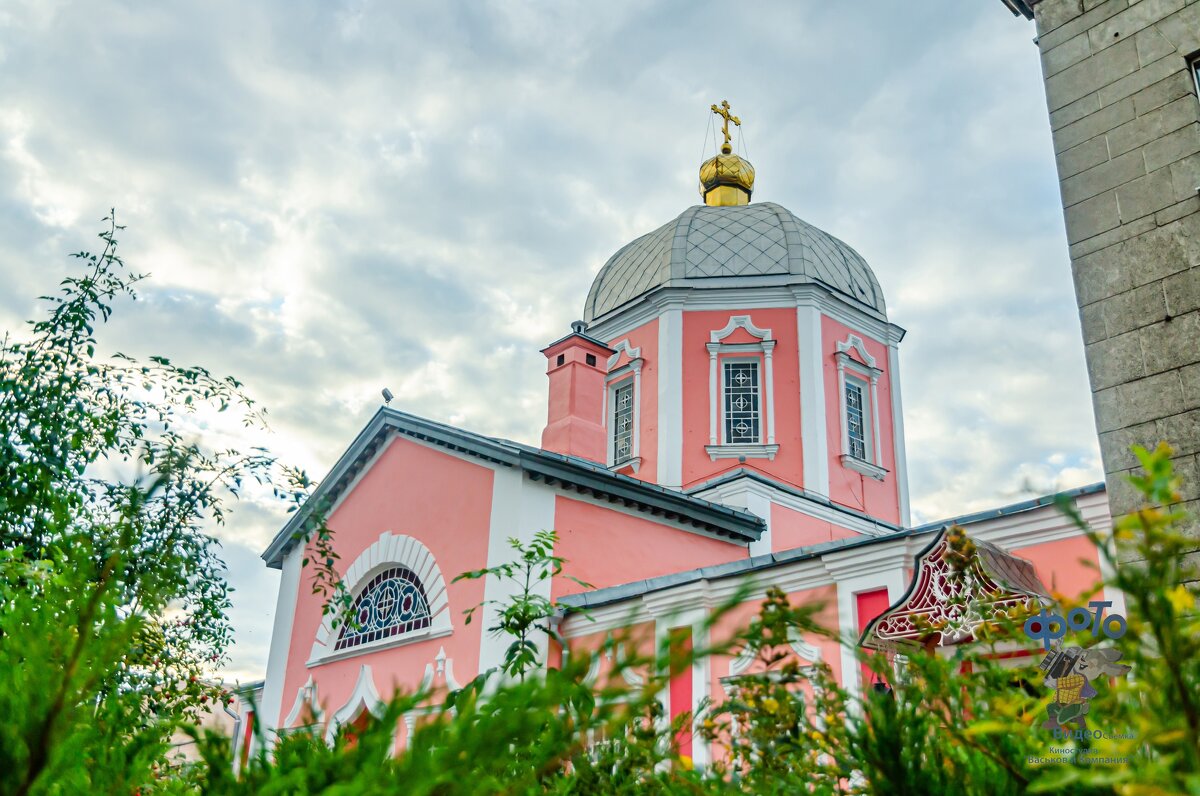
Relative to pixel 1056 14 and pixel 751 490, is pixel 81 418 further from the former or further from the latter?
pixel 751 490

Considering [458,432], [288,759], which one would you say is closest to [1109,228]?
[288,759]

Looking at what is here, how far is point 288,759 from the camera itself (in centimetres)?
164

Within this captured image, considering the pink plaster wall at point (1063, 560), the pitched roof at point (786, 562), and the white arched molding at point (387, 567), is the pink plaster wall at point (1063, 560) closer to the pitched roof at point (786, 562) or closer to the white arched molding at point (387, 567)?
the pitched roof at point (786, 562)

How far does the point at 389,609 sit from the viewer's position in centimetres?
1268

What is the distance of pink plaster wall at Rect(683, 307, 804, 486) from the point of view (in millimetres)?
15367

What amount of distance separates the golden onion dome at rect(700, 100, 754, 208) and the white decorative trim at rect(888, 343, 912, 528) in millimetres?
5816

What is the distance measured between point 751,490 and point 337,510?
6009 millimetres

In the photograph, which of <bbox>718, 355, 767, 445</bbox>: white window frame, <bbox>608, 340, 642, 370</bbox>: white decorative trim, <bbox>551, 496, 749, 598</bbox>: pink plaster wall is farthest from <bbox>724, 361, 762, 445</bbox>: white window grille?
<bbox>551, 496, 749, 598</bbox>: pink plaster wall

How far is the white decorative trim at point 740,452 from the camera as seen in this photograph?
1541cm

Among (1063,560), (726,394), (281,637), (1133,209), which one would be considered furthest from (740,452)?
(1133,209)

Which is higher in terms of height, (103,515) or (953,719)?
(103,515)

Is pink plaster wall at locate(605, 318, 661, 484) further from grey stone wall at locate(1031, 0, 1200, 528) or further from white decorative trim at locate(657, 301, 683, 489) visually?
grey stone wall at locate(1031, 0, 1200, 528)

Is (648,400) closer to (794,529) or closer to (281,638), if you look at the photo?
(794,529)

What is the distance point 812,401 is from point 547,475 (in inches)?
231
